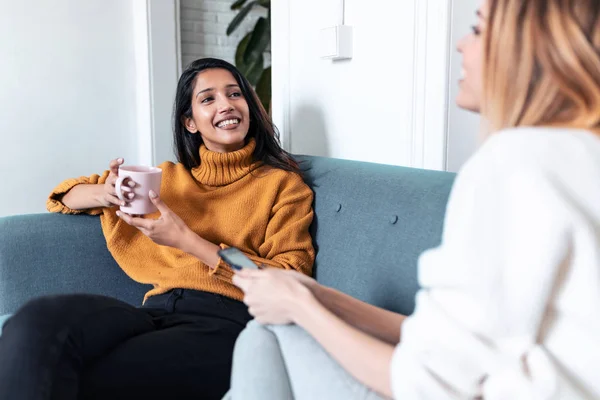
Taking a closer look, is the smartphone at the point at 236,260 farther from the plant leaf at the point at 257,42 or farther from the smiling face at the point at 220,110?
the plant leaf at the point at 257,42

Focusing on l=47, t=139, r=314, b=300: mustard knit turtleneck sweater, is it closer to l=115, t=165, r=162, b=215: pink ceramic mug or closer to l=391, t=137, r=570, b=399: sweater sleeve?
l=115, t=165, r=162, b=215: pink ceramic mug

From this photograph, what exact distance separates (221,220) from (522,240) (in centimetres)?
109

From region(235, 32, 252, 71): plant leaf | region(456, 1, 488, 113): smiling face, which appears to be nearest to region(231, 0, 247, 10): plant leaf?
Answer: region(235, 32, 252, 71): plant leaf

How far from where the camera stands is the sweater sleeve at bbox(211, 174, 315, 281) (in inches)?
58.5

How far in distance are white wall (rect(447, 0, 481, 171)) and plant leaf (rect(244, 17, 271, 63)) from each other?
2299 mm

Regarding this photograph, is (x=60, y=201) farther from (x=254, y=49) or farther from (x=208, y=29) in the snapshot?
(x=208, y=29)

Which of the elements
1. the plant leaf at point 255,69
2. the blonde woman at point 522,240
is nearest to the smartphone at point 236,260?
the blonde woman at point 522,240

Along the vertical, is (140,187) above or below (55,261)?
above

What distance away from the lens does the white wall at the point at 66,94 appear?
9.97ft

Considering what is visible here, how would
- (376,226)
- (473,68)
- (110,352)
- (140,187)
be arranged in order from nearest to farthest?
1. (473,68)
2. (110,352)
3. (376,226)
4. (140,187)

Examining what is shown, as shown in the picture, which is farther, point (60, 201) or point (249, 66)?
point (249, 66)

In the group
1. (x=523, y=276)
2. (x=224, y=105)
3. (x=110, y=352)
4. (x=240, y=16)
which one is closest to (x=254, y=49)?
(x=240, y=16)

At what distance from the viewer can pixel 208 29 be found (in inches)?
152

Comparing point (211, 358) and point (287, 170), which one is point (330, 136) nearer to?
point (287, 170)
